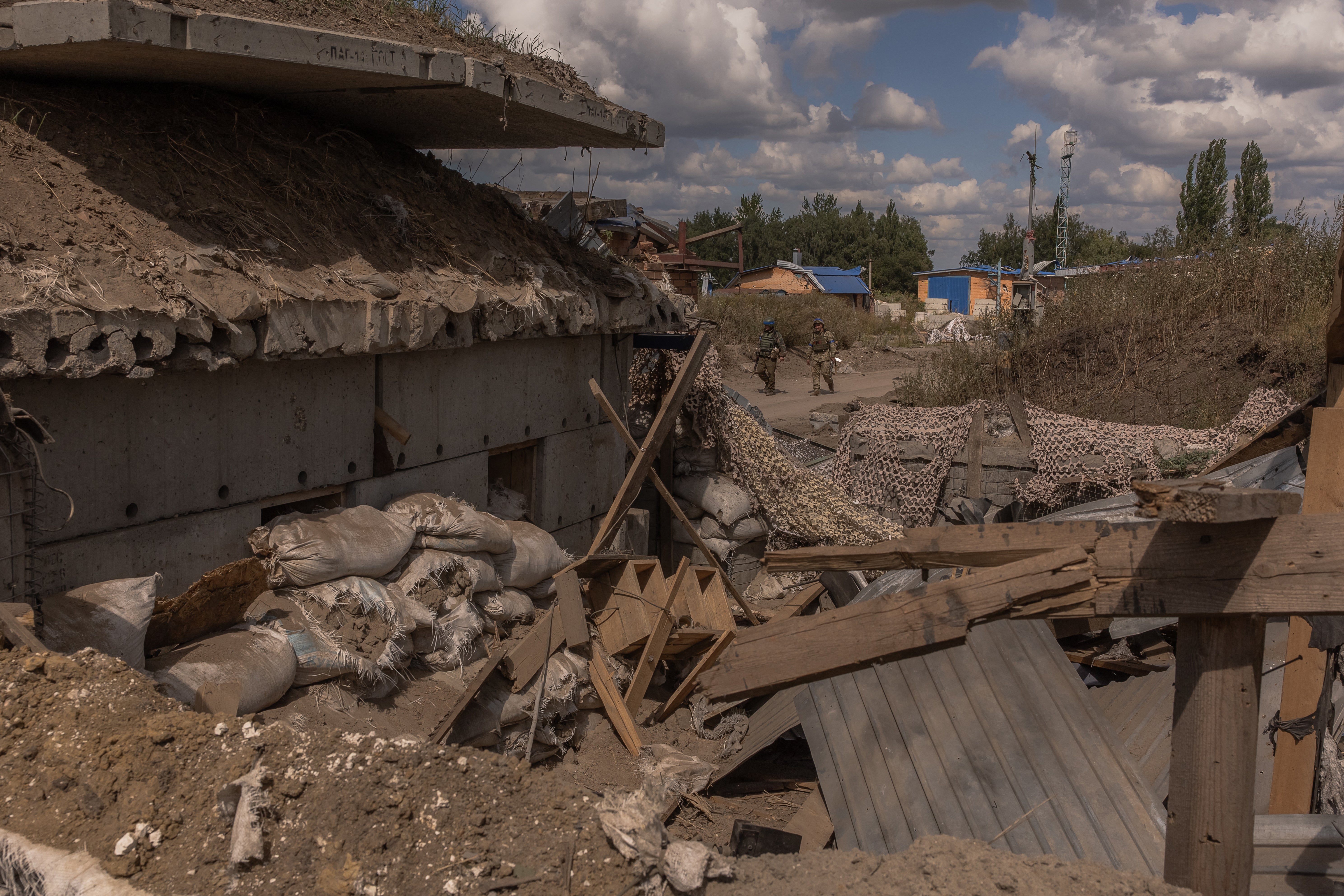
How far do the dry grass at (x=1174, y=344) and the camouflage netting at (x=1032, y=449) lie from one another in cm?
115

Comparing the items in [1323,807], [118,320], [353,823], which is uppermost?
→ [118,320]

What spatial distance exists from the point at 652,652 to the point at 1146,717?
2.77 m

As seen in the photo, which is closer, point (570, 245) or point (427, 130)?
point (427, 130)

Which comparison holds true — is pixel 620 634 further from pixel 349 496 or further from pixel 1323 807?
pixel 1323 807

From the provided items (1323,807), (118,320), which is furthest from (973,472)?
(118,320)

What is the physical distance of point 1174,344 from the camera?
1152 cm

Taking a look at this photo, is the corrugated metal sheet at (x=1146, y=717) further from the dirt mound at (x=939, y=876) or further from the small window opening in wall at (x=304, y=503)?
the small window opening in wall at (x=304, y=503)

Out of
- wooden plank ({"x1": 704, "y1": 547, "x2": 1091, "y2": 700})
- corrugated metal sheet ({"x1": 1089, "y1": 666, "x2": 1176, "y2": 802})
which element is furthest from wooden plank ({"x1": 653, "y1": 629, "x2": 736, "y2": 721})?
wooden plank ({"x1": 704, "y1": 547, "x2": 1091, "y2": 700})

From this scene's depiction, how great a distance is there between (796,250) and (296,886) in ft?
177

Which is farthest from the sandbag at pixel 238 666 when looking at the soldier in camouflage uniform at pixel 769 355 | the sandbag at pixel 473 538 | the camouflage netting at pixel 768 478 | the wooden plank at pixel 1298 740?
the soldier in camouflage uniform at pixel 769 355

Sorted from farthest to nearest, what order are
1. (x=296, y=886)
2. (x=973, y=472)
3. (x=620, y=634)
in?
(x=973, y=472)
(x=620, y=634)
(x=296, y=886)

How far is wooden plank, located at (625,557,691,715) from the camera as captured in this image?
5738 mm

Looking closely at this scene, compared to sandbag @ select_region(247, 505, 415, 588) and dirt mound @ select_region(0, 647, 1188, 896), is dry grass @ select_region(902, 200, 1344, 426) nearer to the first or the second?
sandbag @ select_region(247, 505, 415, 588)

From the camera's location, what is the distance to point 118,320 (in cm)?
359
